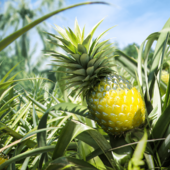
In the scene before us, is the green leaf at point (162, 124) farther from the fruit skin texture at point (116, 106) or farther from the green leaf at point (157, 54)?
the green leaf at point (157, 54)

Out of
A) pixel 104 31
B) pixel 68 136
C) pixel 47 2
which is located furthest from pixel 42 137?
pixel 47 2

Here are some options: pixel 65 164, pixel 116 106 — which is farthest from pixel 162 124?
pixel 65 164

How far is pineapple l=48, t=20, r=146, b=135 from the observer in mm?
452

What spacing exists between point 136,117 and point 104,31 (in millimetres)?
344

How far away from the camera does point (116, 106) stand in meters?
0.45

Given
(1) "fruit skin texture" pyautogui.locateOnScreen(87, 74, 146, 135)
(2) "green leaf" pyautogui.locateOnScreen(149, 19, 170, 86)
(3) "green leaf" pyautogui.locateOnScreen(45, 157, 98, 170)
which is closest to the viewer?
(3) "green leaf" pyautogui.locateOnScreen(45, 157, 98, 170)

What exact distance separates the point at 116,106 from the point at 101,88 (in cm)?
8

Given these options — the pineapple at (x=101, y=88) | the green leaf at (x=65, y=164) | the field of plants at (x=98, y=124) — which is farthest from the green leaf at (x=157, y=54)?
the green leaf at (x=65, y=164)

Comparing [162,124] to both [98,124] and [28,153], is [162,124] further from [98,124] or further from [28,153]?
[28,153]

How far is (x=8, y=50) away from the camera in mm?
6453

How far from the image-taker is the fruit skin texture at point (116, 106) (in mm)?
450

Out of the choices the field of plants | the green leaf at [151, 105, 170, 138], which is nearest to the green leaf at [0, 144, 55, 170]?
the field of plants

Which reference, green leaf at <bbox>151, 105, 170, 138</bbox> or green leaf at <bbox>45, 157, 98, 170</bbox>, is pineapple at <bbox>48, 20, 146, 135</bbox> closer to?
green leaf at <bbox>151, 105, 170, 138</bbox>

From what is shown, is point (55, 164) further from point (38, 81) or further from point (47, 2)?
point (47, 2)
